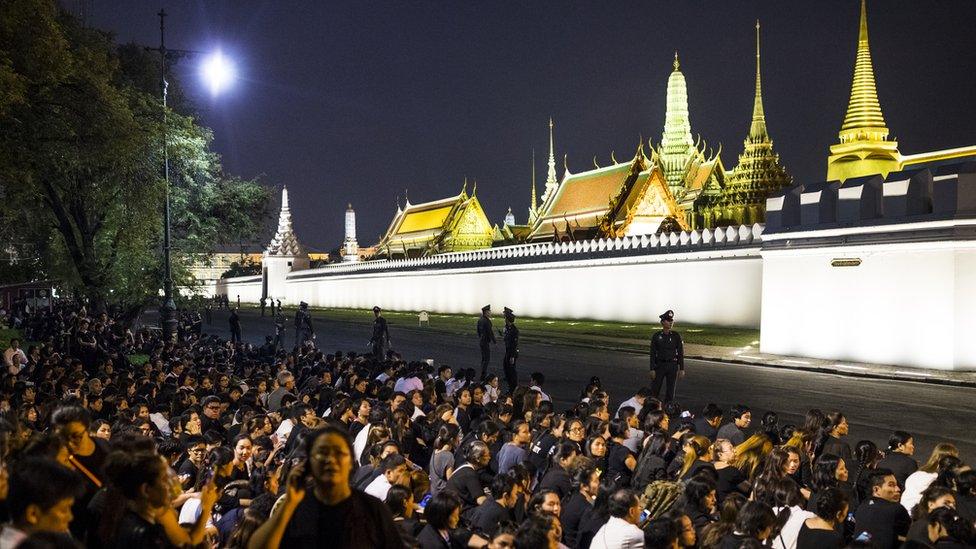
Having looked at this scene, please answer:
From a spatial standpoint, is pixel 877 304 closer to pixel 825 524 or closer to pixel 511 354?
pixel 511 354

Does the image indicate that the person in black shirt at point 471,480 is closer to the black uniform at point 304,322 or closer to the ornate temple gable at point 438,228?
the black uniform at point 304,322

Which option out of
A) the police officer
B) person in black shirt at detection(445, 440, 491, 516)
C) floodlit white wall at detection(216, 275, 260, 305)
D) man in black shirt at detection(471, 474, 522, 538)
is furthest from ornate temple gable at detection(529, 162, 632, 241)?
man in black shirt at detection(471, 474, 522, 538)

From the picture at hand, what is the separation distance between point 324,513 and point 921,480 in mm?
5365

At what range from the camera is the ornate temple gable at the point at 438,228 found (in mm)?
63438

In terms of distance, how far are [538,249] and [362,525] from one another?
37.4 metres

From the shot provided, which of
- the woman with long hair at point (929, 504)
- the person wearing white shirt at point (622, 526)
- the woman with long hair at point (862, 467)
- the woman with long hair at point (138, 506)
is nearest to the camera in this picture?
the woman with long hair at point (138, 506)

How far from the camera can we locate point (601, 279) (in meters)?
36.2

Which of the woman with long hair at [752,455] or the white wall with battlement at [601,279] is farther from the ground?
the white wall with battlement at [601,279]

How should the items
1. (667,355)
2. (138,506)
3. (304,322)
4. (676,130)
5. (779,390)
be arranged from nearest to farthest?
(138,506), (667,355), (779,390), (304,322), (676,130)

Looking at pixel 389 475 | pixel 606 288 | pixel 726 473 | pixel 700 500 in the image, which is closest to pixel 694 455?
pixel 726 473

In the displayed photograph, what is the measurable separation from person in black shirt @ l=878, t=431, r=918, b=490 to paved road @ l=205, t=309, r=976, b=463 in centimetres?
348

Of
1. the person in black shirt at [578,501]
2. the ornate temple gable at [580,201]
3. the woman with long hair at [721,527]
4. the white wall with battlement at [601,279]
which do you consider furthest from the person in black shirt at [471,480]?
the ornate temple gable at [580,201]

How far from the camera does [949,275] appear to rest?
18281 millimetres

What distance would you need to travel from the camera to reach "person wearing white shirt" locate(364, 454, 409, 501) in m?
6.42
